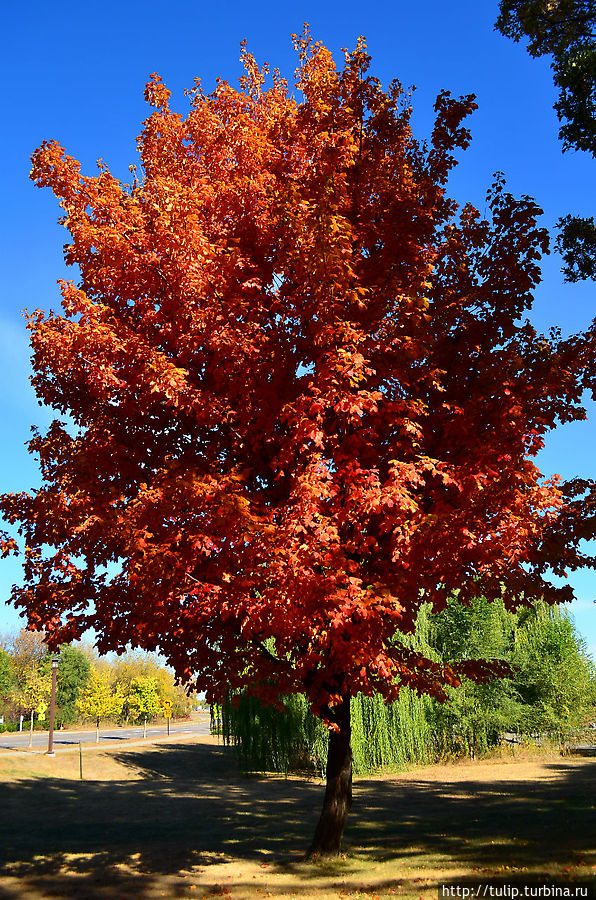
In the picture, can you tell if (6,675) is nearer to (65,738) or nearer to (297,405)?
(65,738)

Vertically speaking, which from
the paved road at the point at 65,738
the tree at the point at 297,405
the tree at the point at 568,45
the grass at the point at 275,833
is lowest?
the paved road at the point at 65,738

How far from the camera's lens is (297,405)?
811 cm

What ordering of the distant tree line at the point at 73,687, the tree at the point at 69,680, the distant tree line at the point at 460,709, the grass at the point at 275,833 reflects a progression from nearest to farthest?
1. the grass at the point at 275,833
2. the distant tree line at the point at 460,709
3. the distant tree line at the point at 73,687
4. the tree at the point at 69,680

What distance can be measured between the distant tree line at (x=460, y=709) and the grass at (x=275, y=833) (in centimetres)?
127

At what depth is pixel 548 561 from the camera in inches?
336

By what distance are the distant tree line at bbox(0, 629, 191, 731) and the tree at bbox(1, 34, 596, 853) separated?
41.2 meters

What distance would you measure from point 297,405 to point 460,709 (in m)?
25.1

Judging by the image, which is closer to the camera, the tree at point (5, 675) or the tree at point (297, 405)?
the tree at point (297, 405)

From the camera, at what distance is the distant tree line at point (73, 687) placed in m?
49.2

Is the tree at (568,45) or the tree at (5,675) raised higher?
the tree at (568,45)

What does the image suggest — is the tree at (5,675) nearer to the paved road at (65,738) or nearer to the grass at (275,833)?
the paved road at (65,738)

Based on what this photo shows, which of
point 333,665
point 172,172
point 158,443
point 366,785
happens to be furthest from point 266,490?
point 366,785

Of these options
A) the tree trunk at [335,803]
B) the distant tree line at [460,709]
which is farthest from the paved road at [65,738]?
the tree trunk at [335,803]

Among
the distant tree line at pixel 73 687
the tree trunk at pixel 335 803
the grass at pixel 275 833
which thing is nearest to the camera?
the grass at pixel 275 833
